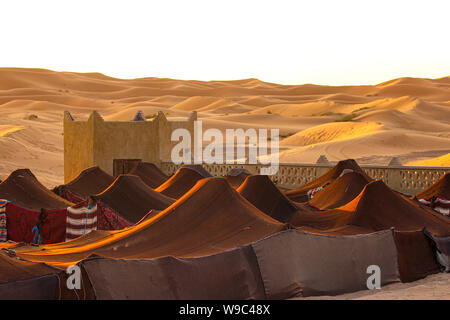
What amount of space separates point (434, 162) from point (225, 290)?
21194 mm

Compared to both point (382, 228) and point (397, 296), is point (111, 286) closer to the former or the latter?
point (397, 296)

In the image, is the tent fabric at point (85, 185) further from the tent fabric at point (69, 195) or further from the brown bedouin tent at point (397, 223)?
the brown bedouin tent at point (397, 223)

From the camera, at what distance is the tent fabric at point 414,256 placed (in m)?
10.4

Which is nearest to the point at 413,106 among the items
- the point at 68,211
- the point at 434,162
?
the point at 434,162

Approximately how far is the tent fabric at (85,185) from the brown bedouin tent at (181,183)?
1878 millimetres

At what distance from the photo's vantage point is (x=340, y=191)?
49.2 feet

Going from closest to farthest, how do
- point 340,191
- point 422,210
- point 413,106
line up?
1. point 422,210
2. point 340,191
3. point 413,106

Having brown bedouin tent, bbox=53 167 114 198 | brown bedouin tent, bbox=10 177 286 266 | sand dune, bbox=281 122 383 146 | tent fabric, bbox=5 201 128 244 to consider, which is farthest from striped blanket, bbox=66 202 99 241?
sand dune, bbox=281 122 383 146

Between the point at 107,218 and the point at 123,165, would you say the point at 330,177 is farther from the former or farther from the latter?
the point at 123,165

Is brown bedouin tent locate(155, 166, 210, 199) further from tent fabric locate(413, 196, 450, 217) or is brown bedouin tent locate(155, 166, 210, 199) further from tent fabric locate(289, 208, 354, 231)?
tent fabric locate(413, 196, 450, 217)

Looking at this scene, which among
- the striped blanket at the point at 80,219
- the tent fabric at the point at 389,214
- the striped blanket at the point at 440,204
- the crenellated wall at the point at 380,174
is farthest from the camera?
the crenellated wall at the point at 380,174

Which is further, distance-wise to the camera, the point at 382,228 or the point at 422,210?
the point at 422,210

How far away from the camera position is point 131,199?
13891mm

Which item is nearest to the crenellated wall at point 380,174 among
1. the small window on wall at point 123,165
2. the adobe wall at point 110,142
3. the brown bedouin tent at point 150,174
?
the adobe wall at point 110,142
